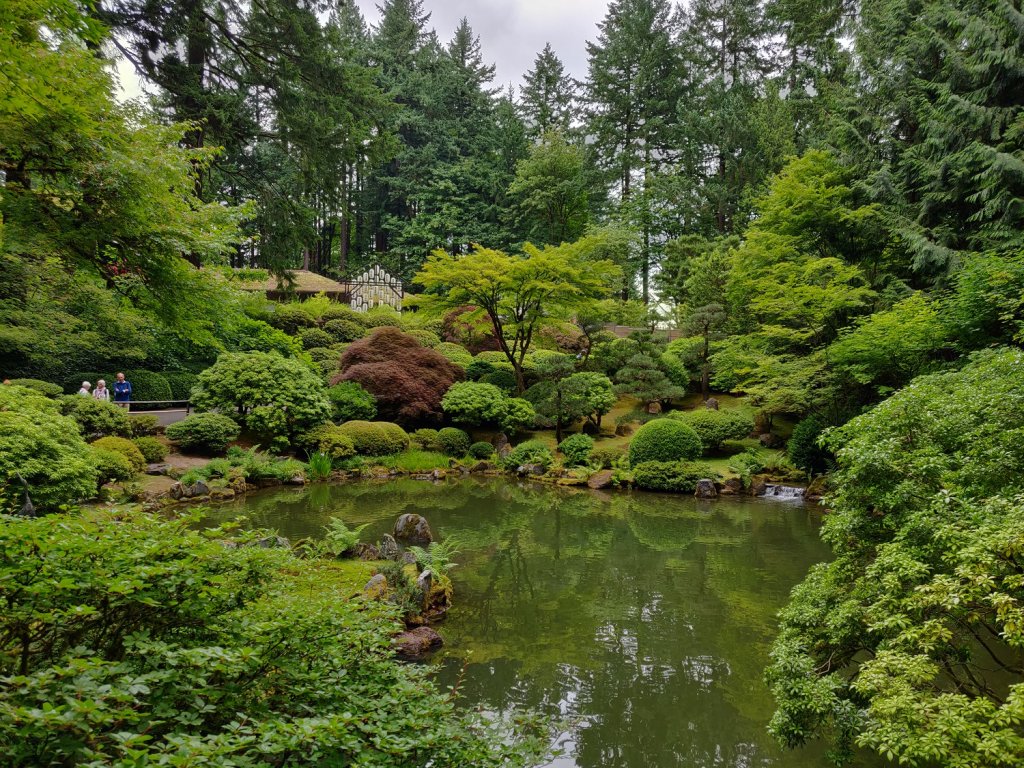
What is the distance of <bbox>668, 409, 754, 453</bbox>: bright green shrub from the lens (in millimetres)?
13781

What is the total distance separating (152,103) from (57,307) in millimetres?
7210

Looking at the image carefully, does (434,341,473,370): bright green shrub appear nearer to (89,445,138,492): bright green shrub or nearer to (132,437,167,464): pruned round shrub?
(132,437,167,464): pruned round shrub

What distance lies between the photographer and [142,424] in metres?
11.5

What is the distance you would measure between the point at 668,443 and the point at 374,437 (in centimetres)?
725

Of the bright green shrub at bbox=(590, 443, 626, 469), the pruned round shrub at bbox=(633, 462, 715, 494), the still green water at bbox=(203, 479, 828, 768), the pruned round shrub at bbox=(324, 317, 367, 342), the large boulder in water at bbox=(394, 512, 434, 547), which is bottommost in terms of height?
the still green water at bbox=(203, 479, 828, 768)

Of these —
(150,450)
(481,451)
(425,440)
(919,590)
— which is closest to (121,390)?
(150,450)

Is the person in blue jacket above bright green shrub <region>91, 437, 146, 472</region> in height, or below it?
above

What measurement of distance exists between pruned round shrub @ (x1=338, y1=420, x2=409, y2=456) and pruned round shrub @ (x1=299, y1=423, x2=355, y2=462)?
30 centimetres

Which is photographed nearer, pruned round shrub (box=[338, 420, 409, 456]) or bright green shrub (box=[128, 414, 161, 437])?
bright green shrub (box=[128, 414, 161, 437])

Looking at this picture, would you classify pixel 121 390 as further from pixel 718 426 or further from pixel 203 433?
pixel 718 426

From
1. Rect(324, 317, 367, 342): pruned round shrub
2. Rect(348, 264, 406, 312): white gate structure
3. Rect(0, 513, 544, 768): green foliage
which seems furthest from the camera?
Rect(348, 264, 406, 312): white gate structure

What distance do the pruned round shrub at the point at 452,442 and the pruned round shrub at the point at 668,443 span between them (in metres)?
4.62

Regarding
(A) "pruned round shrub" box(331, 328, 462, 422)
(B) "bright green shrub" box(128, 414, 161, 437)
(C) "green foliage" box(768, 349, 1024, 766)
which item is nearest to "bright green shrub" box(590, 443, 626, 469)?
(A) "pruned round shrub" box(331, 328, 462, 422)

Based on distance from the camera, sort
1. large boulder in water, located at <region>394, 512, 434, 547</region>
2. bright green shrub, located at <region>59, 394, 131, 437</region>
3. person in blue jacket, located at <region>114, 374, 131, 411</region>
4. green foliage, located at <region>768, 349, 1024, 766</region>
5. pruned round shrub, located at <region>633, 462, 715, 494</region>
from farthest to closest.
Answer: person in blue jacket, located at <region>114, 374, 131, 411</region>, pruned round shrub, located at <region>633, 462, 715, 494</region>, bright green shrub, located at <region>59, 394, 131, 437</region>, large boulder in water, located at <region>394, 512, 434, 547</region>, green foliage, located at <region>768, 349, 1024, 766</region>
